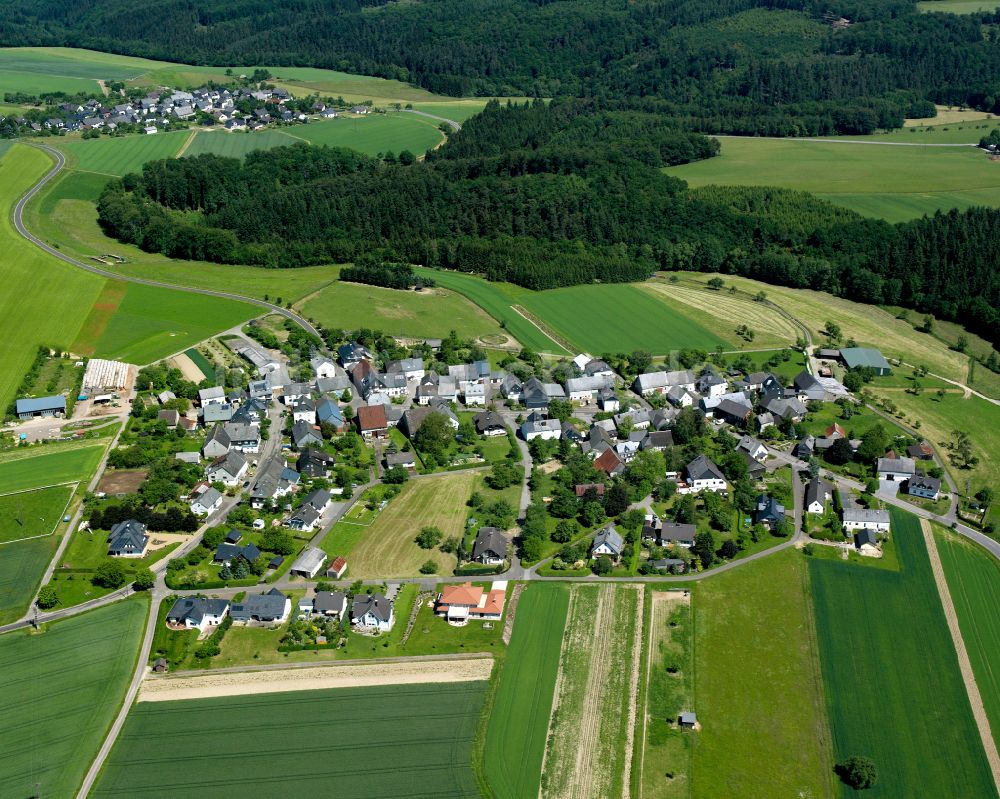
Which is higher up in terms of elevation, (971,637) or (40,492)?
(40,492)

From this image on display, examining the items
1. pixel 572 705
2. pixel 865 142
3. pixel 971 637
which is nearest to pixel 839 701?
pixel 971 637

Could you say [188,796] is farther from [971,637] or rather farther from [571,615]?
[971,637]

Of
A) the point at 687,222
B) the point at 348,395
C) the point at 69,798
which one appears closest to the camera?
the point at 69,798

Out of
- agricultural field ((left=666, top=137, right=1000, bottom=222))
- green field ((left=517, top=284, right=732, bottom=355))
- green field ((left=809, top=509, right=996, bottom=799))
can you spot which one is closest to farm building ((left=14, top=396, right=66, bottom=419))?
green field ((left=517, top=284, right=732, bottom=355))

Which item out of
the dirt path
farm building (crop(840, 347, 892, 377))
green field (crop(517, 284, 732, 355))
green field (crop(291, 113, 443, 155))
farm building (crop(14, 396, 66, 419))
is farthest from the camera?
green field (crop(291, 113, 443, 155))

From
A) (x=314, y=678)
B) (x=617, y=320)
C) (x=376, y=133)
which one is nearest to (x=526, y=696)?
(x=314, y=678)

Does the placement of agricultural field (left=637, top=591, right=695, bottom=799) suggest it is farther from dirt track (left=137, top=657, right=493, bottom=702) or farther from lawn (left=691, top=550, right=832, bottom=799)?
dirt track (left=137, top=657, right=493, bottom=702)
